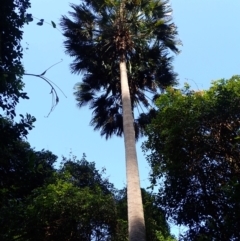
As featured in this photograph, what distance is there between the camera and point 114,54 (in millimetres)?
13078

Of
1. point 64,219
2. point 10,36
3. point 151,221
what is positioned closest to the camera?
point 10,36

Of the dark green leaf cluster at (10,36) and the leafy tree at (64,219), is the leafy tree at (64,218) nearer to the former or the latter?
the leafy tree at (64,219)

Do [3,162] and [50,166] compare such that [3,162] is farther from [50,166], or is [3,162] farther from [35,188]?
[50,166]

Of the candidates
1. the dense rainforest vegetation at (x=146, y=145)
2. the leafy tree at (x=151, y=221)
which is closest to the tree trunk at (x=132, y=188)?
the dense rainforest vegetation at (x=146, y=145)

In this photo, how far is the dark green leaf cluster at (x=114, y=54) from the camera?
44.2ft

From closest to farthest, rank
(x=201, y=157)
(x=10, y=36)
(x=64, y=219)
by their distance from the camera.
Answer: (x=10, y=36) < (x=201, y=157) < (x=64, y=219)

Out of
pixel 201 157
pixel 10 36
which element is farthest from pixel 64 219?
pixel 10 36

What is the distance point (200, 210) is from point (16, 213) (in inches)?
213

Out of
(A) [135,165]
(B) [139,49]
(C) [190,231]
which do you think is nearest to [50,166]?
(B) [139,49]

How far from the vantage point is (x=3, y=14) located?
6.96 m

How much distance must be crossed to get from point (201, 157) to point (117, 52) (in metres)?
4.34

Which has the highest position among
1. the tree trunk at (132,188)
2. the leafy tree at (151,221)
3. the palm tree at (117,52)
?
the palm tree at (117,52)

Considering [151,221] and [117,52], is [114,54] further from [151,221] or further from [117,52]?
[151,221]

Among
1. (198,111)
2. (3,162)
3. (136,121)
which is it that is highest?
(136,121)
